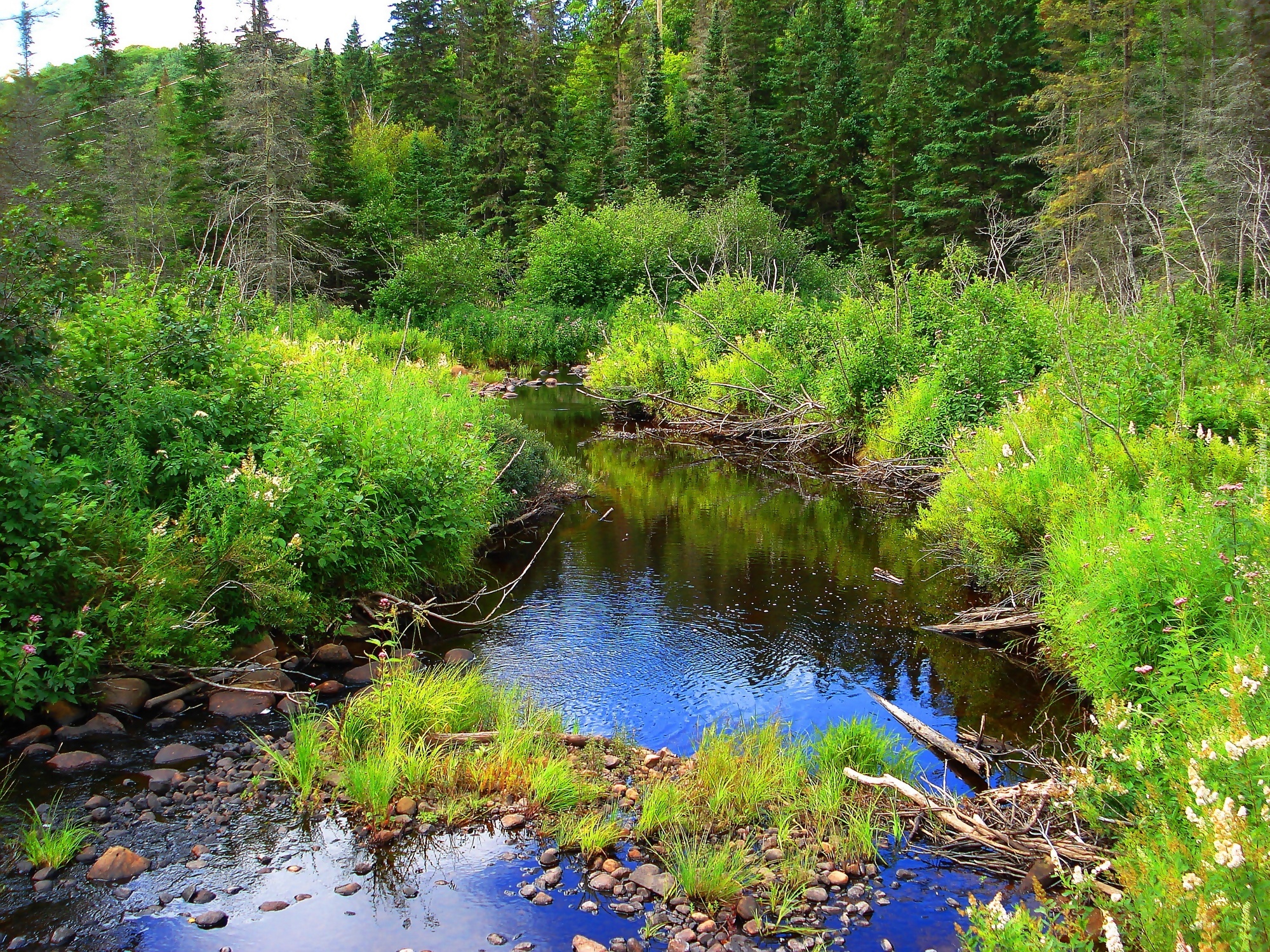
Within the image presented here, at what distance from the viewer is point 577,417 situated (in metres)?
25.0

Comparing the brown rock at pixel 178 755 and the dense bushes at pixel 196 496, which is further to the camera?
the dense bushes at pixel 196 496

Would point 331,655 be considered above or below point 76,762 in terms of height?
below

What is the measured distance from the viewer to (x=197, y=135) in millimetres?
43531

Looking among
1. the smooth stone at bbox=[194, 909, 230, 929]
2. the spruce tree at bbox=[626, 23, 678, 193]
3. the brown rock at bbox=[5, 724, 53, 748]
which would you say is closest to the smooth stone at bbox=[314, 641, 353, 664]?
the brown rock at bbox=[5, 724, 53, 748]

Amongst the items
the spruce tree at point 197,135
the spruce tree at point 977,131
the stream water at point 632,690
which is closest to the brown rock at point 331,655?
the stream water at point 632,690

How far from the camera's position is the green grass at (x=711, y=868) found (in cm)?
493

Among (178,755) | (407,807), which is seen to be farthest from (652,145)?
(407,807)

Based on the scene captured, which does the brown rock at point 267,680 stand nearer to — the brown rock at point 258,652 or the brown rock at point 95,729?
the brown rock at point 258,652

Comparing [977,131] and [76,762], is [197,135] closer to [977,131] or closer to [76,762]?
[977,131]

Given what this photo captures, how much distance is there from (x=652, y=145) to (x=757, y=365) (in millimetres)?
36845

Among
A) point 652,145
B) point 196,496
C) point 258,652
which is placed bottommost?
point 258,652

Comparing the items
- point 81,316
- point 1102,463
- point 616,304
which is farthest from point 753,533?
point 616,304

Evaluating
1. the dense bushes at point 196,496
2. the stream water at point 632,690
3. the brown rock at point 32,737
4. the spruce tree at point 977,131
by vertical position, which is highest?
the spruce tree at point 977,131

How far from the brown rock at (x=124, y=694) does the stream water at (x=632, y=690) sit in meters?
0.38
